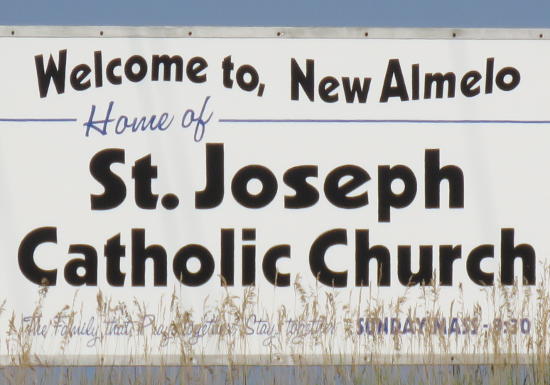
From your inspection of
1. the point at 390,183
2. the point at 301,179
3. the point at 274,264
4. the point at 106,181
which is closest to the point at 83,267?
the point at 106,181

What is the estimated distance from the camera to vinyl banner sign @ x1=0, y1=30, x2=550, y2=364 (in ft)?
22.2

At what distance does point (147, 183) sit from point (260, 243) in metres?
0.85

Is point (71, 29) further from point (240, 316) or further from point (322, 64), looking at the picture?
point (240, 316)

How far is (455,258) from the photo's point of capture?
22.4 ft

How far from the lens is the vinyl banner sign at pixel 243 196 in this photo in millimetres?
6754

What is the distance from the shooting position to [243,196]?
6801 millimetres

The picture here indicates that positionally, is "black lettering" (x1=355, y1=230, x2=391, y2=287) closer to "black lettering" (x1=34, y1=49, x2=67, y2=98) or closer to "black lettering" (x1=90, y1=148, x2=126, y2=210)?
"black lettering" (x1=90, y1=148, x2=126, y2=210)

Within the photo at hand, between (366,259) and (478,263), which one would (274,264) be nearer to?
(366,259)

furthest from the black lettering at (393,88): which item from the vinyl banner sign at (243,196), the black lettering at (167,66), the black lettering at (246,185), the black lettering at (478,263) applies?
the black lettering at (167,66)

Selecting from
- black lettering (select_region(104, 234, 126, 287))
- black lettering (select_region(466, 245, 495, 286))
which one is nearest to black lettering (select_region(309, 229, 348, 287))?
black lettering (select_region(466, 245, 495, 286))

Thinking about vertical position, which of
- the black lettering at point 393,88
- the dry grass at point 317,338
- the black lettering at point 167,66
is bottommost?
the dry grass at point 317,338

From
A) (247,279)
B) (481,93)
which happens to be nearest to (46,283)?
A: (247,279)

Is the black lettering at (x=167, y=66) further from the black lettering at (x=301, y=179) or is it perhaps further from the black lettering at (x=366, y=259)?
the black lettering at (x=366, y=259)

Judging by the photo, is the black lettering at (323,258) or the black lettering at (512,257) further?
the black lettering at (512,257)
